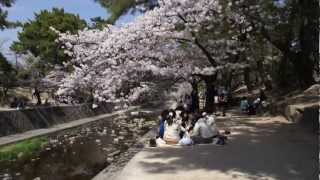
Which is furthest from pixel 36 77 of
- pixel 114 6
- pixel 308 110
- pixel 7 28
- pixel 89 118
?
pixel 308 110

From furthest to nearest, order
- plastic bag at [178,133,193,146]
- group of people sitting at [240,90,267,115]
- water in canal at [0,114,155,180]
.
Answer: group of people sitting at [240,90,267,115] → water in canal at [0,114,155,180] → plastic bag at [178,133,193,146]

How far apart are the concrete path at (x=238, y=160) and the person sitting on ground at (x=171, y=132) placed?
0.80 metres

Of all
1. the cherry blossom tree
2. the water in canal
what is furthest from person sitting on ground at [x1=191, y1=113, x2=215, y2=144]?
the cherry blossom tree

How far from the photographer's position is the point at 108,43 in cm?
2339

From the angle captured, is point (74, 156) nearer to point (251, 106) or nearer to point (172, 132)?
point (172, 132)

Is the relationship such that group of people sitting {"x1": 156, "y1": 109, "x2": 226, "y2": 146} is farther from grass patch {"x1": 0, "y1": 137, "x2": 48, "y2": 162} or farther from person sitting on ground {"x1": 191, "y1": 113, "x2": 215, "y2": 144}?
grass patch {"x1": 0, "y1": 137, "x2": 48, "y2": 162}

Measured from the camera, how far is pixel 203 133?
17469 millimetres

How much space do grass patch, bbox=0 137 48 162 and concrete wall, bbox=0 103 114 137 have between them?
2438 millimetres

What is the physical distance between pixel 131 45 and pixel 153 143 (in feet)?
20.4

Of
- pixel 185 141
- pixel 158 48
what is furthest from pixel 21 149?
pixel 185 141

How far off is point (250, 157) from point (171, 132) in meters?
3.62

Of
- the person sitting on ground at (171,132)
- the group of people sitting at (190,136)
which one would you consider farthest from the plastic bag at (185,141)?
the person sitting on ground at (171,132)

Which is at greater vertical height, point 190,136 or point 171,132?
point 171,132

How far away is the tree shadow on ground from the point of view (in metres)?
12.5
